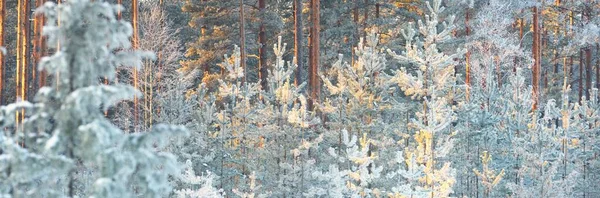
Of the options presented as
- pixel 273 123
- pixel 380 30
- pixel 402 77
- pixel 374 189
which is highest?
pixel 380 30

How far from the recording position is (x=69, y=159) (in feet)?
14.0

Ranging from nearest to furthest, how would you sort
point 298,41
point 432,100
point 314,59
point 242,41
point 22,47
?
point 432,100
point 22,47
point 298,41
point 314,59
point 242,41

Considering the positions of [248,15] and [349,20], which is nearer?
[248,15]

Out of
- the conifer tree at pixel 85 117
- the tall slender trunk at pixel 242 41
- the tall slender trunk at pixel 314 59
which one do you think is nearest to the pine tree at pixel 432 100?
the tall slender trunk at pixel 314 59

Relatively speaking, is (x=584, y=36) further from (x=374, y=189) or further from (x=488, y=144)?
(x=374, y=189)

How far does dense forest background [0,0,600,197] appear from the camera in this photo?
4230 mm

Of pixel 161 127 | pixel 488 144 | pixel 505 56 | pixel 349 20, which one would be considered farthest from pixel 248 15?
pixel 161 127

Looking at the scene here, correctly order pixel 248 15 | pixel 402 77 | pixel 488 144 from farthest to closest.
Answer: pixel 248 15 < pixel 488 144 < pixel 402 77

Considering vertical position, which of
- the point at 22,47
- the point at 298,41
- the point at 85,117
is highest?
the point at 298,41

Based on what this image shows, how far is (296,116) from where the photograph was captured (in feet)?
45.5

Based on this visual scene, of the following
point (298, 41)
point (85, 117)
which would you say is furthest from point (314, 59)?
point (85, 117)

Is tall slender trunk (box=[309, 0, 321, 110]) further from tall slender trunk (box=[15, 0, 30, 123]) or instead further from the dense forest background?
tall slender trunk (box=[15, 0, 30, 123])

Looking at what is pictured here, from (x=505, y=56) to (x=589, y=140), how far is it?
7533 millimetres

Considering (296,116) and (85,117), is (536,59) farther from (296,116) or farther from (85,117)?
(85,117)
